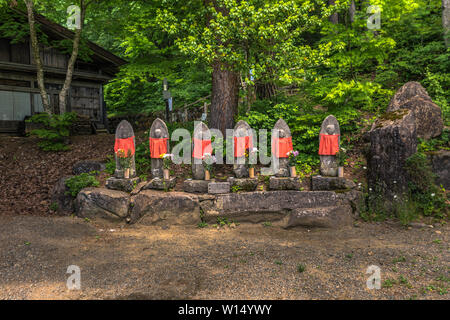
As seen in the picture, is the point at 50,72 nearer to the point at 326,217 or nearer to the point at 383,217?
the point at 326,217

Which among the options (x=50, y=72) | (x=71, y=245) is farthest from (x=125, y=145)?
(x=50, y=72)

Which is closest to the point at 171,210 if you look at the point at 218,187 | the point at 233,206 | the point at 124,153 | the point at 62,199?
the point at 218,187

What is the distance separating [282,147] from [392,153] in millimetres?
2382

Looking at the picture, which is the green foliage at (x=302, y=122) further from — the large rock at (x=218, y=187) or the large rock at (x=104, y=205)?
the large rock at (x=104, y=205)

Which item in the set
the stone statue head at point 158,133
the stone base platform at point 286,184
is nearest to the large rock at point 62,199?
the stone statue head at point 158,133

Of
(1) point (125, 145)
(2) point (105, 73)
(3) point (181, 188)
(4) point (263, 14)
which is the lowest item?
(3) point (181, 188)

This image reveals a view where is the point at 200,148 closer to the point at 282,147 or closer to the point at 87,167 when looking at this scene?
the point at 282,147

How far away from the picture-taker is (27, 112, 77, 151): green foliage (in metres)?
9.63

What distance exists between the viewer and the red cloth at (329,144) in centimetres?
663

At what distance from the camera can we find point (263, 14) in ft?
20.9

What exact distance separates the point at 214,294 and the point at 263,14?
18.9ft

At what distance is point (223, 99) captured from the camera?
8.07 meters

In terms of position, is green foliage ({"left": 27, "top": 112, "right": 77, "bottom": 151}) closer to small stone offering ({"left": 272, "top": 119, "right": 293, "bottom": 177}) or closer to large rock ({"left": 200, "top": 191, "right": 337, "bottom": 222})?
large rock ({"left": 200, "top": 191, "right": 337, "bottom": 222})

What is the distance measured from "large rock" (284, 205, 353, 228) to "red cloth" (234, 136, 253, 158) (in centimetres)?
186
